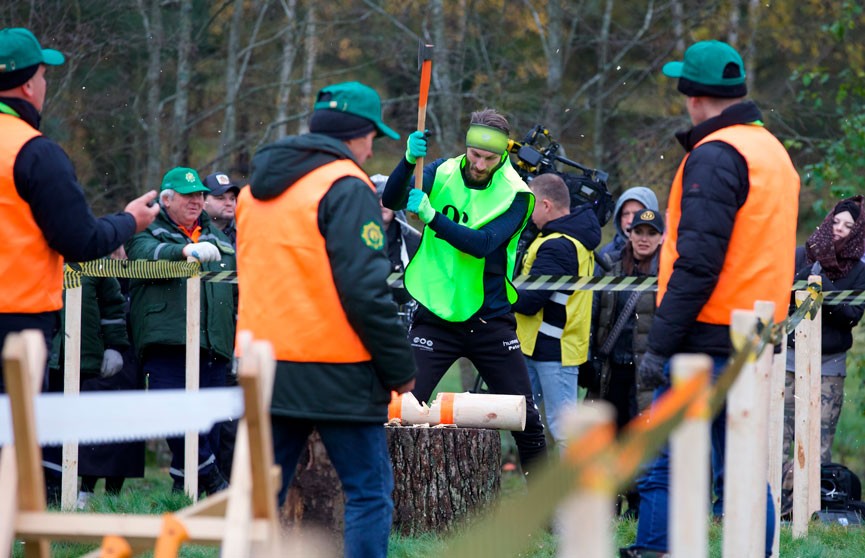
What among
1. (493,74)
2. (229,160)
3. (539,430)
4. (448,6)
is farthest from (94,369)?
(448,6)

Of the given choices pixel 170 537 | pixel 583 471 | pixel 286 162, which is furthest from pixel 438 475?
pixel 583 471

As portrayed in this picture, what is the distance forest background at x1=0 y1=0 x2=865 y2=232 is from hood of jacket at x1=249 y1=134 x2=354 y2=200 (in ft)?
25.5

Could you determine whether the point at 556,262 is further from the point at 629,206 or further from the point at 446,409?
the point at 446,409

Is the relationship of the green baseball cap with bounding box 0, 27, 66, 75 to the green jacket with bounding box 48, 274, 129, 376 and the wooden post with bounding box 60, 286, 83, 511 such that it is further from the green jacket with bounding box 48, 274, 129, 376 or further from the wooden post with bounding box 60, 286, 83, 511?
the green jacket with bounding box 48, 274, 129, 376

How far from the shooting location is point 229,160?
46.4 feet

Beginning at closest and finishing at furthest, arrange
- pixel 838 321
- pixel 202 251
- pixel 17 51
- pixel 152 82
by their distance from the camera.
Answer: pixel 17 51
pixel 202 251
pixel 838 321
pixel 152 82

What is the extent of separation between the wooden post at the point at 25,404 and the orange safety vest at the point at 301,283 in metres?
1.42

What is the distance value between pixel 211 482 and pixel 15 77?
3852 millimetres

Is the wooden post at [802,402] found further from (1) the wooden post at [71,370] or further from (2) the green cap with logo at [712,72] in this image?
(1) the wooden post at [71,370]

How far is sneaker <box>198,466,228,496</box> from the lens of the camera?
797cm

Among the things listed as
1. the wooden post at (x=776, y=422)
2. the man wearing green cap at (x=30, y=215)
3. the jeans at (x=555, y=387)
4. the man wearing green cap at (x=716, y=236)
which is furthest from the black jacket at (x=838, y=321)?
the man wearing green cap at (x=30, y=215)

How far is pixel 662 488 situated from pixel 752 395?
0.98 metres

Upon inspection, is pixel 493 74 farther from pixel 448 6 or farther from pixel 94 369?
pixel 94 369

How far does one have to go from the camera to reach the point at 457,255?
6559mm
